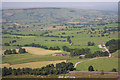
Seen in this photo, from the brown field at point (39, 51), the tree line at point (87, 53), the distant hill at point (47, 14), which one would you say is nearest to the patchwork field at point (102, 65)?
the tree line at point (87, 53)

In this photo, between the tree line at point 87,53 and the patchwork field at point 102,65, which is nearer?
the patchwork field at point 102,65

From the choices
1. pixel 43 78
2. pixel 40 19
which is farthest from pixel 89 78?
pixel 40 19

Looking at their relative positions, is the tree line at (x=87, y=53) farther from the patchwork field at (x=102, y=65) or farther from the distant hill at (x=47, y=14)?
the distant hill at (x=47, y=14)

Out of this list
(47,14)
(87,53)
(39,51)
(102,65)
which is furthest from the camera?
(47,14)

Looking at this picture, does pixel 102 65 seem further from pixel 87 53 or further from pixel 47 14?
pixel 47 14

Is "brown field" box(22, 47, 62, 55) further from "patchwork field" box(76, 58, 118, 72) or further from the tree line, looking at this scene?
"patchwork field" box(76, 58, 118, 72)

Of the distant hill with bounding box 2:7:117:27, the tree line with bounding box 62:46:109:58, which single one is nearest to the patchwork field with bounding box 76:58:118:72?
the tree line with bounding box 62:46:109:58

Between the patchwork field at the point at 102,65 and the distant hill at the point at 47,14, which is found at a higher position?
the distant hill at the point at 47,14

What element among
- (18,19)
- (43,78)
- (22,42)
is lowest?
(43,78)

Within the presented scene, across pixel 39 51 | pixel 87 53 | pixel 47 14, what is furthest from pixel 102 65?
pixel 47 14

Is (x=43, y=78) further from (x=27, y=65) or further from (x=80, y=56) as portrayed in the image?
(x=80, y=56)

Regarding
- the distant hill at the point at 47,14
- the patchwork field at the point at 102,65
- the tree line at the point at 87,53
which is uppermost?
the distant hill at the point at 47,14
